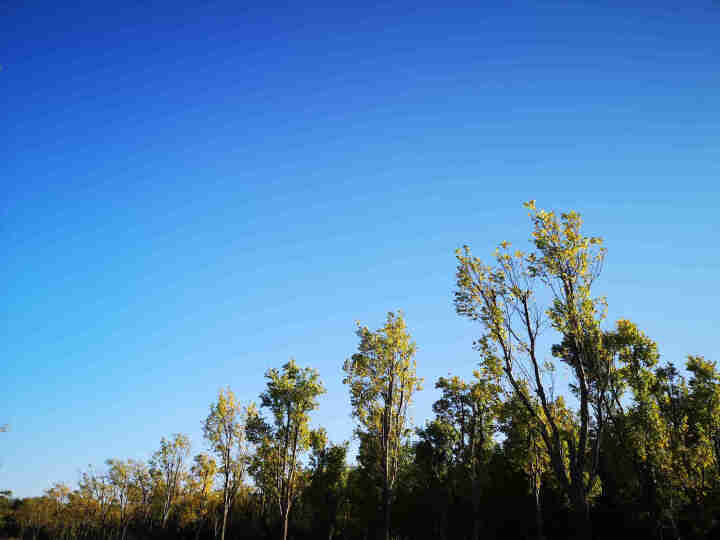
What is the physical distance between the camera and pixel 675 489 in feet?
78.8

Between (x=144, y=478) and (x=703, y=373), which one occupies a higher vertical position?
(x=703, y=373)

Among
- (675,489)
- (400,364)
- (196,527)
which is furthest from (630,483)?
(196,527)

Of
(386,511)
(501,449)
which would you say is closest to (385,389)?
(386,511)

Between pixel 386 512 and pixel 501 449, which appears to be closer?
pixel 386 512

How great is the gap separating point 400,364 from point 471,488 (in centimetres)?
1999

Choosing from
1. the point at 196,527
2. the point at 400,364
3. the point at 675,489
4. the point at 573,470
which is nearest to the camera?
the point at 573,470

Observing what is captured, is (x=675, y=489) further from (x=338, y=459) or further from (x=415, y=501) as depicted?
(x=338, y=459)

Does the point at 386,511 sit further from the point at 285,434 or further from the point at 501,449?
the point at 501,449

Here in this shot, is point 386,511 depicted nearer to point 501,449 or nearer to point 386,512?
point 386,512

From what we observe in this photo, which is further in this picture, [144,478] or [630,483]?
[144,478]

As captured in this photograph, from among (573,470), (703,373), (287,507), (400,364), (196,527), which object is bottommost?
(196,527)

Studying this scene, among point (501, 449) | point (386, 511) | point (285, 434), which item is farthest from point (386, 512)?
point (501, 449)

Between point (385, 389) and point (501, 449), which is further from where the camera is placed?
point (501, 449)

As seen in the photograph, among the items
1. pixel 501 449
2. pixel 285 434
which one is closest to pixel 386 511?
pixel 285 434
